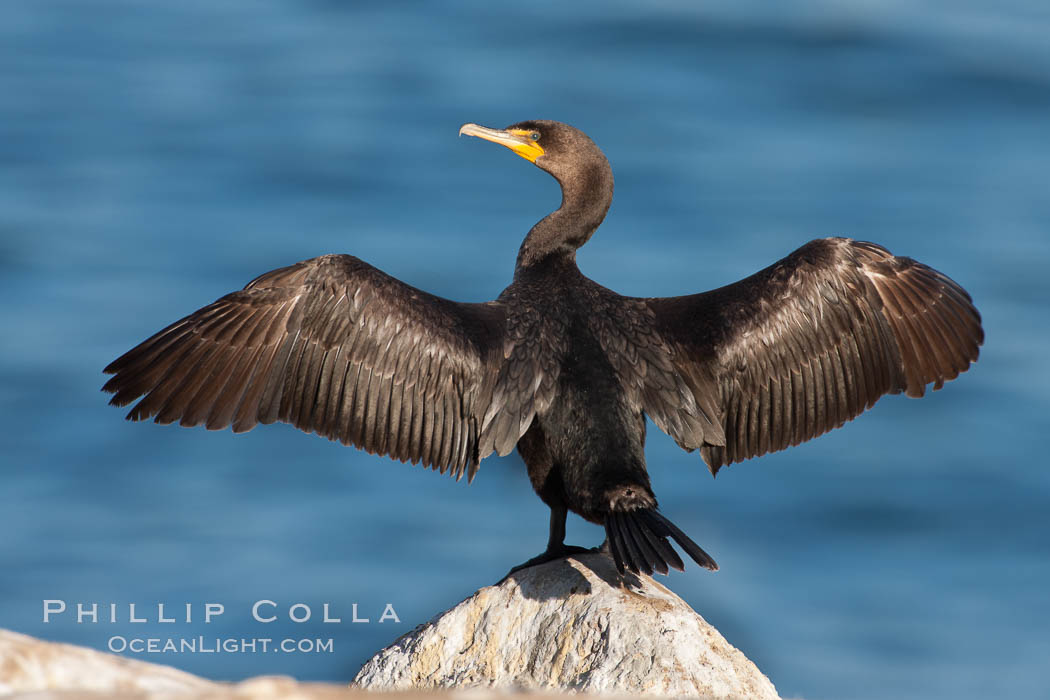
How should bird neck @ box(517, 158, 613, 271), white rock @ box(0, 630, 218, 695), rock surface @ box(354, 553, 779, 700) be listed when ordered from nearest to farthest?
white rock @ box(0, 630, 218, 695) < rock surface @ box(354, 553, 779, 700) < bird neck @ box(517, 158, 613, 271)

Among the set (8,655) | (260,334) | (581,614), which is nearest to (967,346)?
(581,614)

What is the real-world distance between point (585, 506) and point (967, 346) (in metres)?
2.76

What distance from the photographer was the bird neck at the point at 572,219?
8562mm

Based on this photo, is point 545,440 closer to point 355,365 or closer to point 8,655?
point 355,365

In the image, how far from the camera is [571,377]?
23.8 ft

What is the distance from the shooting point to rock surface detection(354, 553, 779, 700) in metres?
6.29

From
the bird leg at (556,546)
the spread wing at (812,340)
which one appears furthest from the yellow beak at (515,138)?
the bird leg at (556,546)

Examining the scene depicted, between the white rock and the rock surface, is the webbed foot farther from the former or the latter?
the white rock

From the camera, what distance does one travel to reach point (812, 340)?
315 inches

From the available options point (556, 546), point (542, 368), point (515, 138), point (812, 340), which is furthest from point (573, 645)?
point (515, 138)

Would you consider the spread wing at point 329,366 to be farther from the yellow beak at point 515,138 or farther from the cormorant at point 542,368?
the yellow beak at point 515,138

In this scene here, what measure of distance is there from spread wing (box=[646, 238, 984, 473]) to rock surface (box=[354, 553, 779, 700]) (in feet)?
4.02

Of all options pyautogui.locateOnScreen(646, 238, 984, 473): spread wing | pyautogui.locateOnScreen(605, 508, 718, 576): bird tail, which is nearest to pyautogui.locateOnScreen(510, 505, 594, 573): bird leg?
pyautogui.locateOnScreen(605, 508, 718, 576): bird tail

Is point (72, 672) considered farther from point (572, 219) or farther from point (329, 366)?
point (572, 219)
